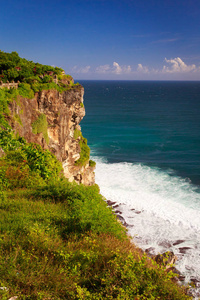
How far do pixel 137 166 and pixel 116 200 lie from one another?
12.4m

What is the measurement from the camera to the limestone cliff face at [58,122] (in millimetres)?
19664

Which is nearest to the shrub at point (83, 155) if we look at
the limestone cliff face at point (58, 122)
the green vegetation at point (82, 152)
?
the green vegetation at point (82, 152)

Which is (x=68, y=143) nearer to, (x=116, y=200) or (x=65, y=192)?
(x=116, y=200)

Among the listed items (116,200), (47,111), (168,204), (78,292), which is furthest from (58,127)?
(78,292)

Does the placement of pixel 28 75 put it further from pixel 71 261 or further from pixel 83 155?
pixel 71 261

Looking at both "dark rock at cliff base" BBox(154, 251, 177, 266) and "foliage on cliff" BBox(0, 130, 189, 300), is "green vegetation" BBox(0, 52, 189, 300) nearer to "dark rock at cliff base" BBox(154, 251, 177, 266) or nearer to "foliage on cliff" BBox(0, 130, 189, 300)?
"foliage on cliff" BBox(0, 130, 189, 300)

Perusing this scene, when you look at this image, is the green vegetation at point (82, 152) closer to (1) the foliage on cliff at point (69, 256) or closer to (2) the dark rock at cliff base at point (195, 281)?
(2) the dark rock at cliff base at point (195, 281)

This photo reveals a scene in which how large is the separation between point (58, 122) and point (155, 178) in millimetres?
21308

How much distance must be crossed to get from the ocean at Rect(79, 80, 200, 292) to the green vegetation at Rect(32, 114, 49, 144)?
12.9m

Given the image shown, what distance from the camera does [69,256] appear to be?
6164 millimetres

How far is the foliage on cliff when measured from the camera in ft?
17.6

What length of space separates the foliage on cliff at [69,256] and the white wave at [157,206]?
15955mm

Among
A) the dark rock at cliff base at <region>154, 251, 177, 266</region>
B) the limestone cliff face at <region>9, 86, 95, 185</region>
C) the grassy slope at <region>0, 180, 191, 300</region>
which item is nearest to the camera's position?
the grassy slope at <region>0, 180, 191, 300</region>

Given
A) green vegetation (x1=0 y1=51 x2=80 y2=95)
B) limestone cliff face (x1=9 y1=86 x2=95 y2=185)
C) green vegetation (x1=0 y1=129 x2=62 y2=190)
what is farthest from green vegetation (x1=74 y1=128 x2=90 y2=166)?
green vegetation (x1=0 y1=129 x2=62 y2=190)
